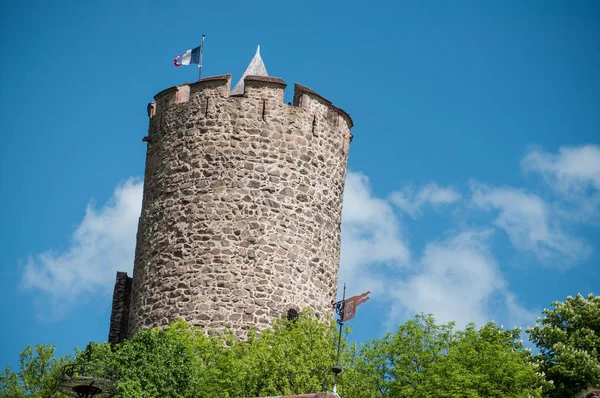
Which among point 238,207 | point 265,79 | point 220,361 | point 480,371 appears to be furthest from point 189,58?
point 480,371

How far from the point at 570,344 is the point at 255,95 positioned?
537 inches

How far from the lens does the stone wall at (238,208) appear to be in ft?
130

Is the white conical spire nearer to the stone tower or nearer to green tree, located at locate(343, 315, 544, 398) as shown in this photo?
the stone tower

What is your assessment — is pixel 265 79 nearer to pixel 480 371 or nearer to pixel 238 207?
pixel 238 207

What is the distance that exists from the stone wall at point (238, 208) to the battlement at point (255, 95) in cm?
3

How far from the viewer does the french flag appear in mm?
45531

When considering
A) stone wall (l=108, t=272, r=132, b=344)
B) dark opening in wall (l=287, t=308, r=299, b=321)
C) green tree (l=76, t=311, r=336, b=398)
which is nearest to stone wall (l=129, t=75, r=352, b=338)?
dark opening in wall (l=287, t=308, r=299, b=321)

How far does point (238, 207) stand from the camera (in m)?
40.1

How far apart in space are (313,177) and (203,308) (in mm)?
5016

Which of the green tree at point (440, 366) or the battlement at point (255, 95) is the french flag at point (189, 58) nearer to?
the battlement at point (255, 95)

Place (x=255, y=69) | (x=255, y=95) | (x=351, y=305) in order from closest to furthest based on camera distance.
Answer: (x=351, y=305) → (x=255, y=95) → (x=255, y=69)

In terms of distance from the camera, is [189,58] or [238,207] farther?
[189,58]

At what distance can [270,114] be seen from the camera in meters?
41.3

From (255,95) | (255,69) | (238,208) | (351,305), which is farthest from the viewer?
(255,69)
